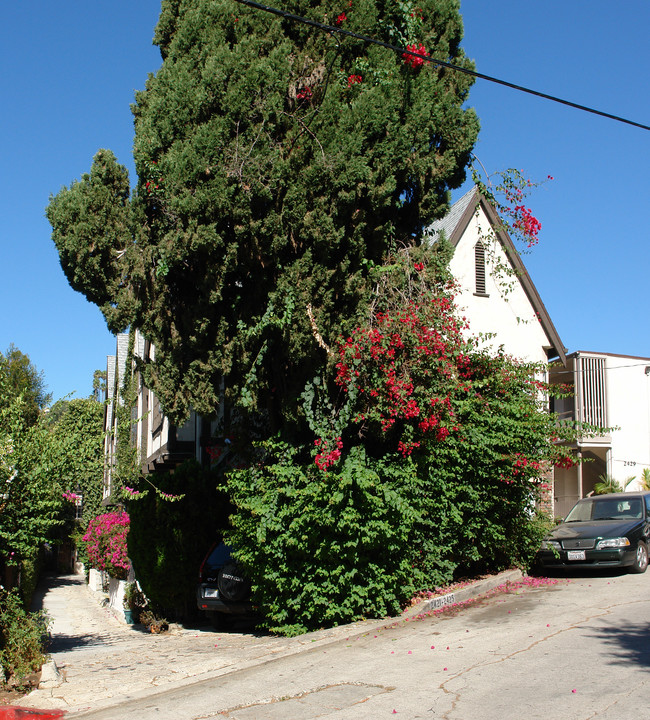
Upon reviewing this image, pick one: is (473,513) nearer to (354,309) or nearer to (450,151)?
(354,309)

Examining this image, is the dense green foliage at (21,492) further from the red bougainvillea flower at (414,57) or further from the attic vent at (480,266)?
the attic vent at (480,266)

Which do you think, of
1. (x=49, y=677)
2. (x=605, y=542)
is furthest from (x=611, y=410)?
(x=49, y=677)

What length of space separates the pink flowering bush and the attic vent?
10.6m

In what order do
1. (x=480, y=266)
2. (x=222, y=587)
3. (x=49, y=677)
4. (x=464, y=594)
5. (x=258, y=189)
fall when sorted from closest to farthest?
(x=49, y=677)
(x=258, y=189)
(x=464, y=594)
(x=222, y=587)
(x=480, y=266)

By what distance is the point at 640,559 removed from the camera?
12.3 meters

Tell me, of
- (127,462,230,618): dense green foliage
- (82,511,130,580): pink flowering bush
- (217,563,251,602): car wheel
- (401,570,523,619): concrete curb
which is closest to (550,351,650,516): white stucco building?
(401,570,523,619): concrete curb

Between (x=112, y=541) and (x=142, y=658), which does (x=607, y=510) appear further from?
(x=112, y=541)

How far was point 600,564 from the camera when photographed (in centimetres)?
1205

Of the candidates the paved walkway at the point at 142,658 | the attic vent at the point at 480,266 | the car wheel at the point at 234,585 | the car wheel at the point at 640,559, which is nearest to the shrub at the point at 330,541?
the paved walkway at the point at 142,658

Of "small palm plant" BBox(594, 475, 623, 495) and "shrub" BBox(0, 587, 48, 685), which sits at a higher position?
"small palm plant" BBox(594, 475, 623, 495)

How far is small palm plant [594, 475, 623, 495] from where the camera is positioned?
75.5ft

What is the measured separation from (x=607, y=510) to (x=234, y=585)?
6.83 m

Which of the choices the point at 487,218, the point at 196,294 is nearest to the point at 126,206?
the point at 196,294

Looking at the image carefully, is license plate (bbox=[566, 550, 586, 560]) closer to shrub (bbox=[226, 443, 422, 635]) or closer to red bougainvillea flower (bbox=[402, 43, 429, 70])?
shrub (bbox=[226, 443, 422, 635])
